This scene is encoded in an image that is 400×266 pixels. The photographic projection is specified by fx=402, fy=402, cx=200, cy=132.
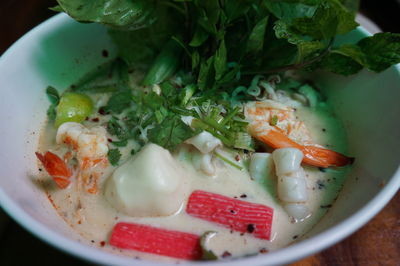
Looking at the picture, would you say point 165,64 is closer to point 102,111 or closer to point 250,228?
point 102,111

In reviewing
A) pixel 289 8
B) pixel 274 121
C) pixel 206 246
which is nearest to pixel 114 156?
pixel 206 246

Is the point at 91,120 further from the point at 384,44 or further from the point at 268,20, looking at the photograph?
the point at 384,44

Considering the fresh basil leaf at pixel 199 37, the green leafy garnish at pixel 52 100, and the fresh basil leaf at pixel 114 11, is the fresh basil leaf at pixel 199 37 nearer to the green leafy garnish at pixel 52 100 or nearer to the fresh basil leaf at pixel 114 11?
the fresh basil leaf at pixel 114 11

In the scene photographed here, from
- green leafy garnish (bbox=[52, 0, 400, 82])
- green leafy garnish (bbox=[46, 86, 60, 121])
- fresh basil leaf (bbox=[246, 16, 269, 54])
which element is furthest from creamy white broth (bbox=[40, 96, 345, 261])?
fresh basil leaf (bbox=[246, 16, 269, 54])

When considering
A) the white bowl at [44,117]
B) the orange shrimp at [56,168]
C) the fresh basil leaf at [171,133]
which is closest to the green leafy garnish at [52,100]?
the white bowl at [44,117]

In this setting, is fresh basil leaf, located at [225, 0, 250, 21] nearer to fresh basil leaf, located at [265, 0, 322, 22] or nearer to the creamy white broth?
fresh basil leaf, located at [265, 0, 322, 22]
